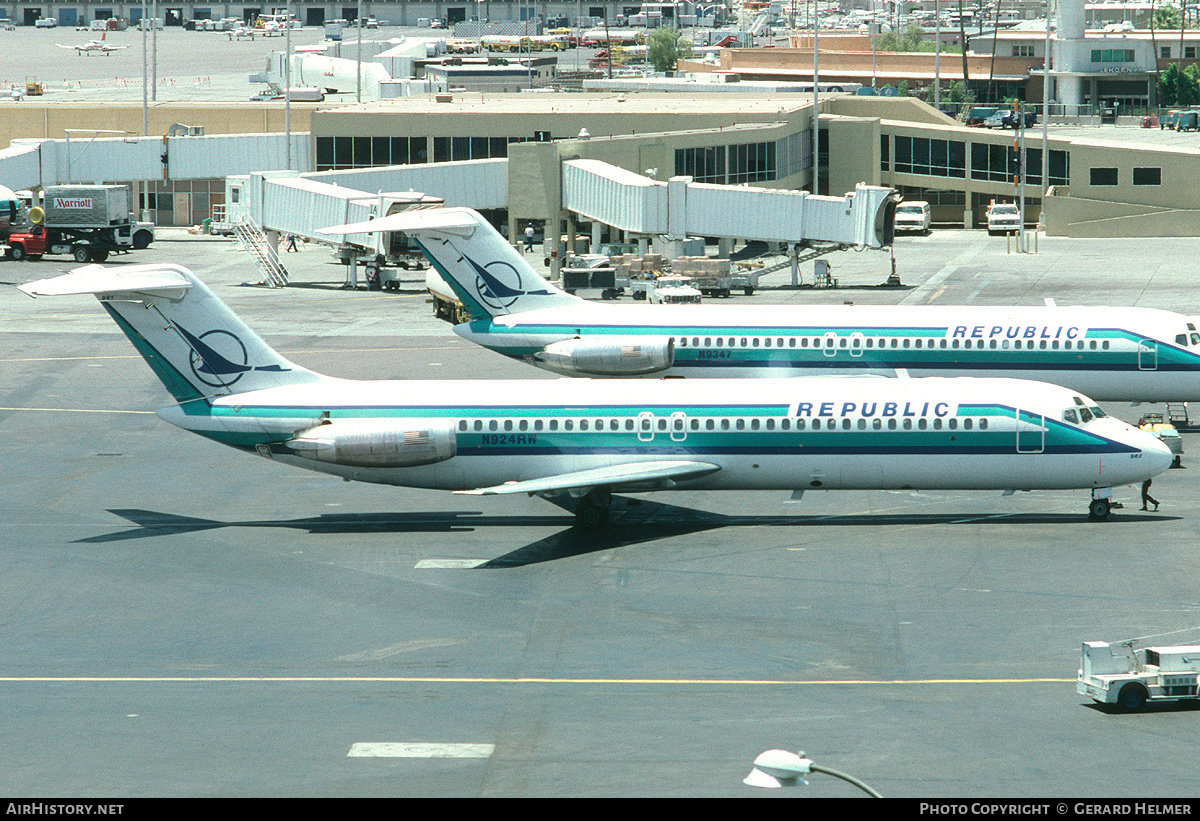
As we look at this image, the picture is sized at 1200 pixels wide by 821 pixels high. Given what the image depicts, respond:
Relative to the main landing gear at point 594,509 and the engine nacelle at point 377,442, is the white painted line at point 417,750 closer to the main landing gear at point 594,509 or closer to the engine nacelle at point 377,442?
the engine nacelle at point 377,442

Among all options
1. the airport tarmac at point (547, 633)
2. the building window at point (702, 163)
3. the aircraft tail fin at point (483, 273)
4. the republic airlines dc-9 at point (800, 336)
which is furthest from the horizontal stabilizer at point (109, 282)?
the building window at point (702, 163)

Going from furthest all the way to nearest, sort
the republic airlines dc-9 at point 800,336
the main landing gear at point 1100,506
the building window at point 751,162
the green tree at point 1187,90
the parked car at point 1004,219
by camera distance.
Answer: the green tree at point 1187,90 → the parked car at point 1004,219 → the building window at point 751,162 → the republic airlines dc-9 at point 800,336 → the main landing gear at point 1100,506

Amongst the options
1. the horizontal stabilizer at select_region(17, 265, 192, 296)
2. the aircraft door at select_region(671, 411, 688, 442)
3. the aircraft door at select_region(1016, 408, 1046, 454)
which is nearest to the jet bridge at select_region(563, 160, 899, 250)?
the aircraft door at select_region(1016, 408, 1046, 454)

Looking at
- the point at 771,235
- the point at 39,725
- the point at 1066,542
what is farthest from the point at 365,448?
the point at 771,235

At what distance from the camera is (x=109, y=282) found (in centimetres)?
3675

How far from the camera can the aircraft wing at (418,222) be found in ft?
154

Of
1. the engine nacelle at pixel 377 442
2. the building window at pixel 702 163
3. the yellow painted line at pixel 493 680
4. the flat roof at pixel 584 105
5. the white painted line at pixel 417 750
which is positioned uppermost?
the flat roof at pixel 584 105

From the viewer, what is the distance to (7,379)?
59781mm

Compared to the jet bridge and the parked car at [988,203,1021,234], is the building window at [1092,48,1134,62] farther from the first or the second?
the jet bridge

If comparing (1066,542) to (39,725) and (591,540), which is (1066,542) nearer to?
(591,540)

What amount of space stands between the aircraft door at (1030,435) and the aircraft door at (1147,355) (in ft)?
38.0

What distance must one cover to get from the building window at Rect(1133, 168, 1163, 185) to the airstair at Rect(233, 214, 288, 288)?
5460 centimetres

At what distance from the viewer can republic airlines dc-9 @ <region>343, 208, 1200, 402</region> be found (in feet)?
159

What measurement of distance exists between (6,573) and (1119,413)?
36013mm
